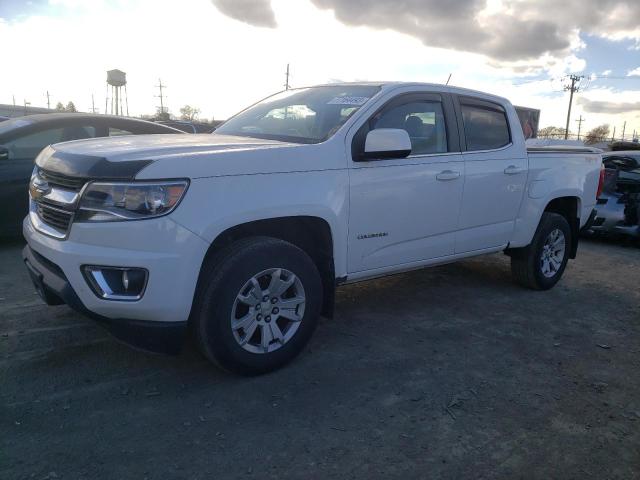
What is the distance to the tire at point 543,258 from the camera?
531cm

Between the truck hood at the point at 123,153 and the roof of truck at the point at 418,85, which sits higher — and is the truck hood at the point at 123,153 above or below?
below

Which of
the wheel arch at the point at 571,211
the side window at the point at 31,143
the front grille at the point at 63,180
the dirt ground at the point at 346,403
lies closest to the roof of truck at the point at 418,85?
the wheel arch at the point at 571,211

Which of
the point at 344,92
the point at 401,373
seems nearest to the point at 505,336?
the point at 401,373

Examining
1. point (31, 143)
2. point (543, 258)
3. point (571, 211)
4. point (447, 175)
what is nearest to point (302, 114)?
point (447, 175)

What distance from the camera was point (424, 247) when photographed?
4.16 metres

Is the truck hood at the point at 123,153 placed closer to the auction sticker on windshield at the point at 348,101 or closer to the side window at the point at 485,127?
the auction sticker on windshield at the point at 348,101

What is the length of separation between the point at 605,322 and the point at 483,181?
1705 millimetres

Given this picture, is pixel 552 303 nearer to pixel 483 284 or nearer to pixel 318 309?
pixel 483 284

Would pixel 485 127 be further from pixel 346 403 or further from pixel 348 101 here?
pixel 346 403

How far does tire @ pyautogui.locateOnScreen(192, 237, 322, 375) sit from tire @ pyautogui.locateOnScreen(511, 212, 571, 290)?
2.85m

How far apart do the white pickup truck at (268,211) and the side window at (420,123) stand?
0.01 m

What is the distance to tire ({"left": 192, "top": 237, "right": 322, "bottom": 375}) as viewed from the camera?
2.95m

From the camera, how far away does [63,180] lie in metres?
2.96

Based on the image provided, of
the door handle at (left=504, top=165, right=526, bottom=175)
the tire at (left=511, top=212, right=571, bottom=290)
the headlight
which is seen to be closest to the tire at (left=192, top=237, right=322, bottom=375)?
the headlight
